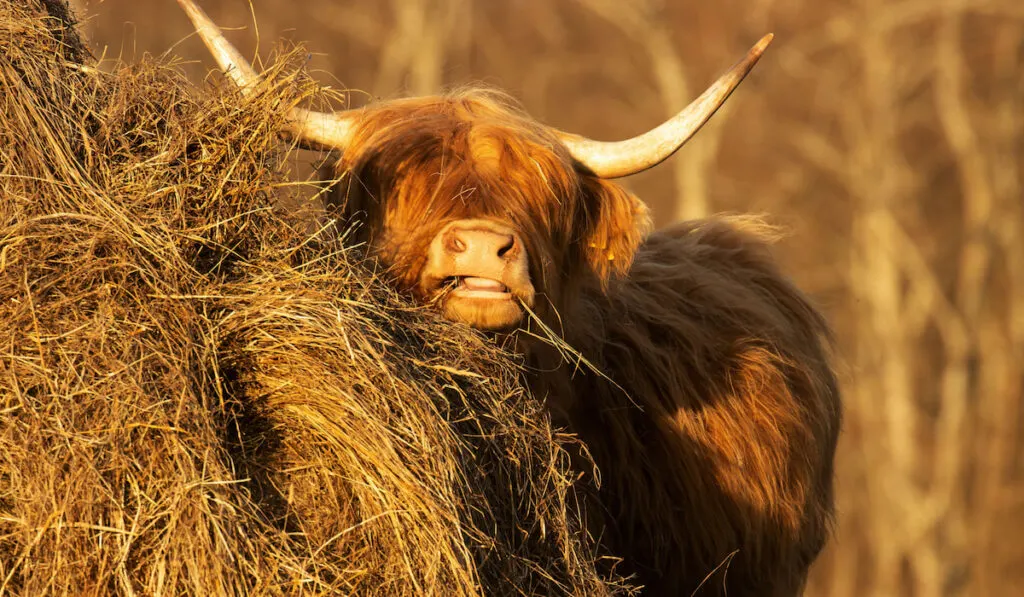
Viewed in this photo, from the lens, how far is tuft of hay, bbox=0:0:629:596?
2.24 meters

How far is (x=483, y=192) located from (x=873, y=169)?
16.1 m

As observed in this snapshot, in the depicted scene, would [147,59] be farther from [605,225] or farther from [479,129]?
[605,225]

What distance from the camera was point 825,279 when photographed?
2038 cm

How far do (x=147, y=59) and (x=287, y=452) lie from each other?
910 mm

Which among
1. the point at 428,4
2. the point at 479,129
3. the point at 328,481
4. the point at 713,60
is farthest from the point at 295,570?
the point at 713,60

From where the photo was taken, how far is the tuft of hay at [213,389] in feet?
7.34

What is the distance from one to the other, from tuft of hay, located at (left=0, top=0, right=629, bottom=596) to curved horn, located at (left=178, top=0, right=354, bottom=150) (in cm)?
65

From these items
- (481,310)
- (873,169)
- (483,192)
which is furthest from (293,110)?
(873,169)

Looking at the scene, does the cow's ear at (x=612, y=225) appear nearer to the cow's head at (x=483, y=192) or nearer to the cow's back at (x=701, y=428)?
the cow's head at (x=483, y=192)

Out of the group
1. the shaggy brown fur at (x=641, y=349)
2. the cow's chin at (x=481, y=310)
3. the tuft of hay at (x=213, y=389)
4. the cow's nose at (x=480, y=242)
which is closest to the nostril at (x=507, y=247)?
the cow's nose at (x=480, y=242)

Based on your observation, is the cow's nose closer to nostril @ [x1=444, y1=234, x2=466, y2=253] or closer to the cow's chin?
nostril @ [x1=444, y1=234, x2=466, y2=253]

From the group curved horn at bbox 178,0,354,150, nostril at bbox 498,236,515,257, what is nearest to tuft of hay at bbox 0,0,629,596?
nostril at bbox 498,236,515,257

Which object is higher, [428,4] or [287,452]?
[428,4]

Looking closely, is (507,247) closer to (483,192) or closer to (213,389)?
(483,192)
